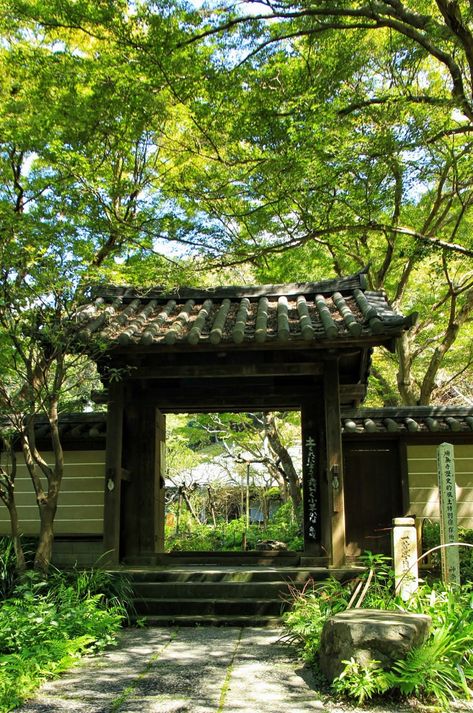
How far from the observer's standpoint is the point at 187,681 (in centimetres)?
455

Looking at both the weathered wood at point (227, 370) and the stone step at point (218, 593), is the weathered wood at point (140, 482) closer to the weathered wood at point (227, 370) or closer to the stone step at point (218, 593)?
the weathered wood at point (227, 370)

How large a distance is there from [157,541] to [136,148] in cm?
706

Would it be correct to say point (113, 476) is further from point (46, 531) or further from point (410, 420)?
point (410, 420)

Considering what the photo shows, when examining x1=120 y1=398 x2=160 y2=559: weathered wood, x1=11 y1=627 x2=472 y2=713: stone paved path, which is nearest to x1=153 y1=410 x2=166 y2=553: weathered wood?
x1=120 y1=398 x2=160 y2=559: weathered wood

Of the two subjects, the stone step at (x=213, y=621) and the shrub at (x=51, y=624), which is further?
the stone step at (x=213, y=621)

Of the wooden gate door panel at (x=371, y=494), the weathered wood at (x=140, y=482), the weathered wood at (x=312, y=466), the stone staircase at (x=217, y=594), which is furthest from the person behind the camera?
the wooden gate door panel at (x=371, y=494)

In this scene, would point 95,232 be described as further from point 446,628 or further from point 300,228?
point 446,628

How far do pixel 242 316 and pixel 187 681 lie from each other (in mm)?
5394

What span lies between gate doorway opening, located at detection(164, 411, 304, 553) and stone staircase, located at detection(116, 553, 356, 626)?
6.02 m

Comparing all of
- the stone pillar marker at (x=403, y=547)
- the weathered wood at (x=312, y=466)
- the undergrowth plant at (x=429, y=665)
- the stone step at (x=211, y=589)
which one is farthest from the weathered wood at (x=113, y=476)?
the stone pillar marker at (x=403, y=547)

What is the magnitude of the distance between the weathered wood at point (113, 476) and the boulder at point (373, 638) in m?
4.55

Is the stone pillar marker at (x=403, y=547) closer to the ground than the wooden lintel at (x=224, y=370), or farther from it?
closer to the ground

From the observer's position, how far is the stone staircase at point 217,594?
7.06 meters

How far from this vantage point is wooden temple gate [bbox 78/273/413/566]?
815 centimetres
